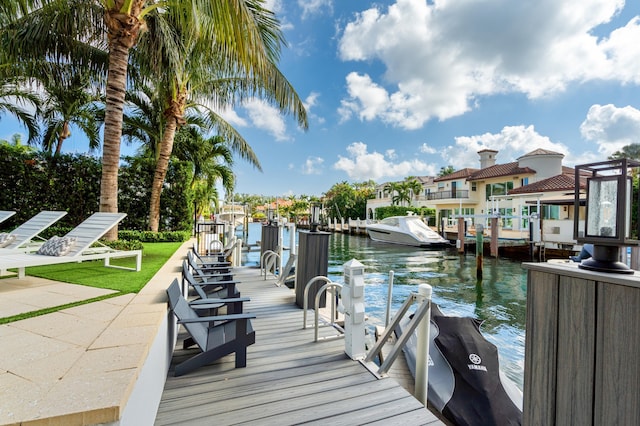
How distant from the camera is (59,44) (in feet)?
24.3

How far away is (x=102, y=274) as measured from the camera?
493cm

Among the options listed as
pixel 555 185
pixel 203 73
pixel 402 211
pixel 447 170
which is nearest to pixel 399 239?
pixel 555 185

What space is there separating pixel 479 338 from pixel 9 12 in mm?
10711

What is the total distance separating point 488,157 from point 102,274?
38618 millimetres

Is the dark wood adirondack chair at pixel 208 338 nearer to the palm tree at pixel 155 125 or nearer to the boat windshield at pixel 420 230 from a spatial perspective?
the palm tree at pixel 155 125

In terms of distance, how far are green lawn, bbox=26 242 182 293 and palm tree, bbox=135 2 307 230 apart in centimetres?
374

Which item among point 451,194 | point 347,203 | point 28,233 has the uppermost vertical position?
point 451,194

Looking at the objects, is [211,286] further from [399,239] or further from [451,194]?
[451,194]

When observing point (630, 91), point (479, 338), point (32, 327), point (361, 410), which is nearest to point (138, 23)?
point (32, 327)

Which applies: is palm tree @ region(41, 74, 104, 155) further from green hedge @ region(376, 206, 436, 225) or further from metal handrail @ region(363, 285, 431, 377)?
green hedge @ region(376, 206, 436, 225)

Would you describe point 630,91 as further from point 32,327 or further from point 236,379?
point 32,327

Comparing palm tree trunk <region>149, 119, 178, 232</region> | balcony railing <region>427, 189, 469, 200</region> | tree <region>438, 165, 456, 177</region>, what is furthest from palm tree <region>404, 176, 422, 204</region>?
palm tree trunk <region>149, 119, 178, 232</region>

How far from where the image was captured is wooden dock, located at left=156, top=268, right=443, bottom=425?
2.30 metres

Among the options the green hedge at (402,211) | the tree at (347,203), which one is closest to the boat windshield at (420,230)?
the green hedge at (402,211)
